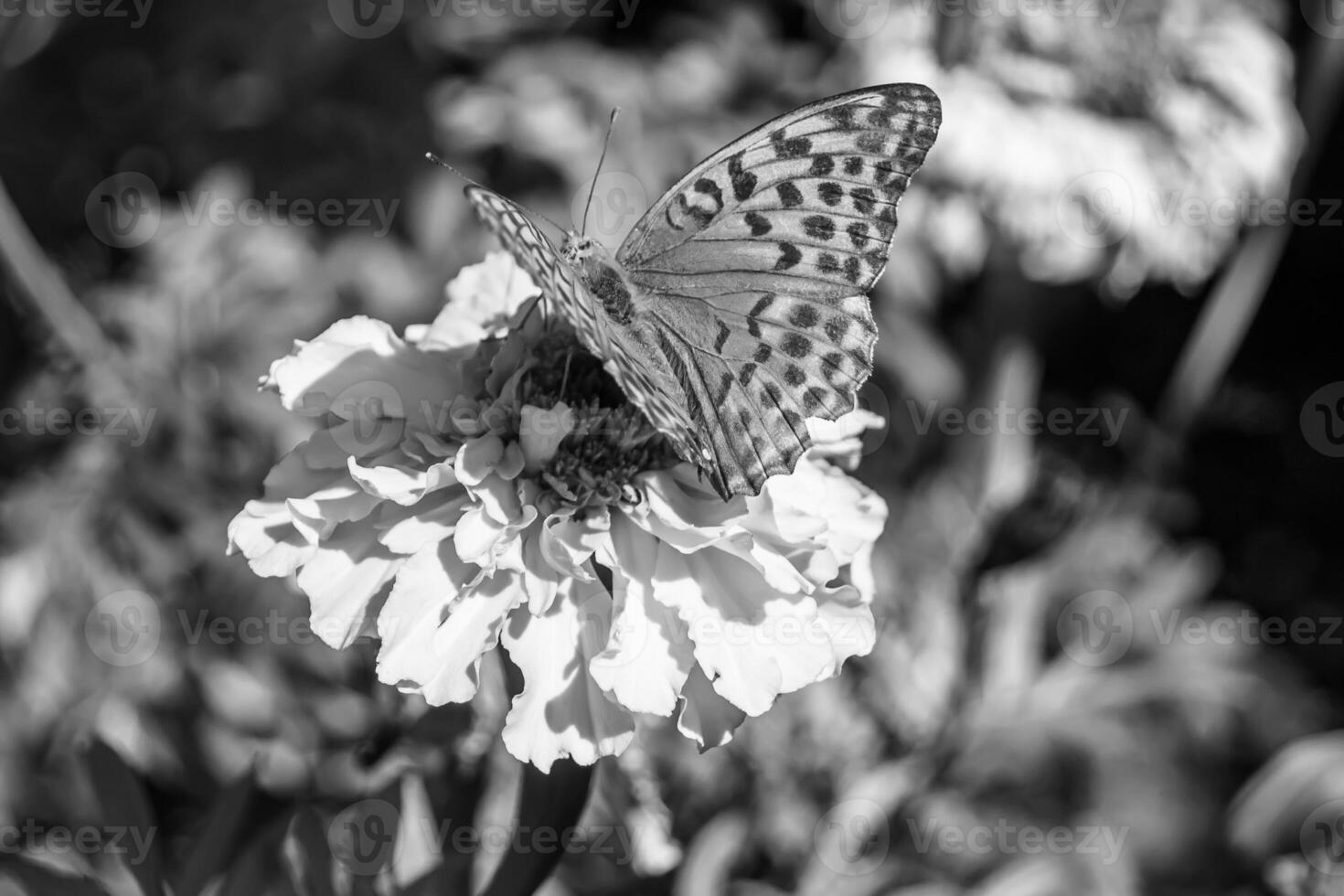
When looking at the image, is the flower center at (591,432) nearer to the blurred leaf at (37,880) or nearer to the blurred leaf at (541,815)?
the blurred leaf at (541,815)

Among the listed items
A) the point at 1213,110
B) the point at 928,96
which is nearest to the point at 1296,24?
the point at 1213,110

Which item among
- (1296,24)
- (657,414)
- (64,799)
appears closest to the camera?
(657,414)

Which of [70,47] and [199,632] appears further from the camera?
[70,47]

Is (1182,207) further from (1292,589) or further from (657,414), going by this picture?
(657,414)

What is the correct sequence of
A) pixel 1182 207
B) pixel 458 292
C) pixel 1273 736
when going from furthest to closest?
pixel 1273 736 < pixel 1182 207 < pixel 458 292

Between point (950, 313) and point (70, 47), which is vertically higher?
point (70, 47)

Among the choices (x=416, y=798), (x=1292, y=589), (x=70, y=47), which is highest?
(x=70, y=47)

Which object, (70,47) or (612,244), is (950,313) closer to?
(612,244)
